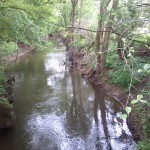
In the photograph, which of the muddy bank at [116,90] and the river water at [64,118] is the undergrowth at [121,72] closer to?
the muddy bank at [116,90]

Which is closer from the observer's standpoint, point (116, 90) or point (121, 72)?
point (116, 90)

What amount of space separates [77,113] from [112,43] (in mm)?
10926

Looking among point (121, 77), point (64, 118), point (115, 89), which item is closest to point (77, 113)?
point (64, 118)

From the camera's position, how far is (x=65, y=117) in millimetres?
13602

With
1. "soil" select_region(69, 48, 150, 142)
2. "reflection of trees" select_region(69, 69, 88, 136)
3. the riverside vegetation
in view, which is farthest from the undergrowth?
"reflection of trees" select_region(69, 69, 88, 136)

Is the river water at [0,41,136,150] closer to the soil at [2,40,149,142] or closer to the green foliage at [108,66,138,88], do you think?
the soil at [2,40,149,142]

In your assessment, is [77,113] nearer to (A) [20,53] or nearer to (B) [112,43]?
(B) [112,43]

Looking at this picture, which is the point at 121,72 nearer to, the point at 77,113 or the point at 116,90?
the point at 116,90

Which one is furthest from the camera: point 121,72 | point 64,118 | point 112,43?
point 112,43

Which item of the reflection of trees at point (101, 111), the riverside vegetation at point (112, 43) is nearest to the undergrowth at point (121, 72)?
the riverside vegetation at point (112, 43)

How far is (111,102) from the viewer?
51.8ft

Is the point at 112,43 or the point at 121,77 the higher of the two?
the point at 112,43

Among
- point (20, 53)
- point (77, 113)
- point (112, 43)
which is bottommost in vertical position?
point (77, 113)

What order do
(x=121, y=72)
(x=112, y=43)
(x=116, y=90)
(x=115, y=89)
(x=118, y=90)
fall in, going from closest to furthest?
1. (x=118, y=90)
2. (x=116, y=90)
3. (x=115, y=89)
4. (x=121, y=72)
5. (x=112, y=43)
